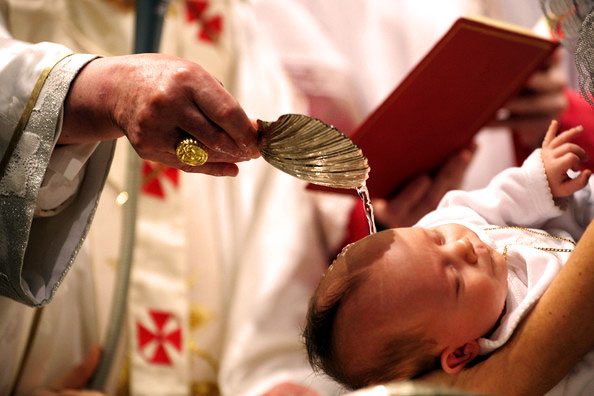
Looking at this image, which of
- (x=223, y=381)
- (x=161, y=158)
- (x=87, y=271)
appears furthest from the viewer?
(x=223, y=381)

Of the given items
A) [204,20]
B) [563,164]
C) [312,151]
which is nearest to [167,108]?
[312,151]

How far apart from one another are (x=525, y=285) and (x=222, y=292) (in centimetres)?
85

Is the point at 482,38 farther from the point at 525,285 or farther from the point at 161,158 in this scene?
the point at 161,158

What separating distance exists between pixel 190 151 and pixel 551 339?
384 mm

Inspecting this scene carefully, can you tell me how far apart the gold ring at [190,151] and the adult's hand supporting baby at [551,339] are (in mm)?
346

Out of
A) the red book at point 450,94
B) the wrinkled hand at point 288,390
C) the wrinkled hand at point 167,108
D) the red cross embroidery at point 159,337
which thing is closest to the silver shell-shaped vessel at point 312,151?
the wrinkled hand at point 167,108

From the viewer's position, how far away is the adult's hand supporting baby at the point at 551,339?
0.79 meters

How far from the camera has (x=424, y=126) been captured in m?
1.30

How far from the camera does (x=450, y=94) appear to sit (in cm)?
123

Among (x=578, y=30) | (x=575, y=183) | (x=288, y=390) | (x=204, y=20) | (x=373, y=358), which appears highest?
(x=578, y=30)

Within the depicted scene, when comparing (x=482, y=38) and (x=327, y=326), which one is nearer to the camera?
(x=327, y=326)

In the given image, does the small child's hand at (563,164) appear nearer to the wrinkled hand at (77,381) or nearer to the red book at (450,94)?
the red book at (450,94)

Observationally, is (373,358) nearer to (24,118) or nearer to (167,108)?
(167,108)

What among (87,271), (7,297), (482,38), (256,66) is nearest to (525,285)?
(482,38)
